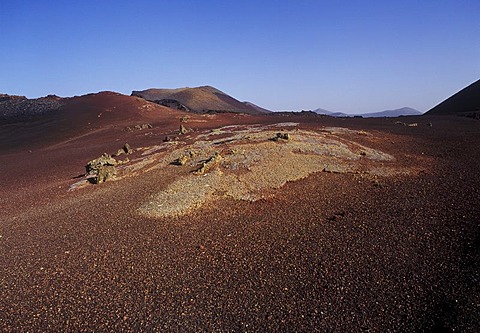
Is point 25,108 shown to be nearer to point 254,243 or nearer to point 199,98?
point 199,98

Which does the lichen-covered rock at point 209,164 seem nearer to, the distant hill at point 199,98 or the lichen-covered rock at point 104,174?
the lichen-covered rock at point 104,174

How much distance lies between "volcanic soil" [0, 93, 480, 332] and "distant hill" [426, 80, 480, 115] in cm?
4918

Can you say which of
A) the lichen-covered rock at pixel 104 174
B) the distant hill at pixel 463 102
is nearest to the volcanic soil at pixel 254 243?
the lichen-covered rock at pixel 104 174

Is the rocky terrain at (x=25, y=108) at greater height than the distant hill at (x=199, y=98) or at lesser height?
lesser

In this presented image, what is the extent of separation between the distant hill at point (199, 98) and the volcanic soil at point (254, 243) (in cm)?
7147

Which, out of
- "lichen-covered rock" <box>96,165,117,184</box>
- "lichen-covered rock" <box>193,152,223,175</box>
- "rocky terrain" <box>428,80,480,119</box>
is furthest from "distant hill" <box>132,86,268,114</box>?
"lichen-covered rock" <box>193,152,223,175</box>

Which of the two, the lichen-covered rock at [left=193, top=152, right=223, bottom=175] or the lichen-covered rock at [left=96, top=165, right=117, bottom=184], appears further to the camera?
the lichen-covered rock at [left=96, top=165, right=117, bottom=184]

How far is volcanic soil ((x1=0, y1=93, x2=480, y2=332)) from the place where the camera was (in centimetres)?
604

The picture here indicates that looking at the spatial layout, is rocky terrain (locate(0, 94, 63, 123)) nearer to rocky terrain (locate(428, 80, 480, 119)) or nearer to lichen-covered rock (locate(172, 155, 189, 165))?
lichen-covered rock (locate(172, 155, 189, 165))

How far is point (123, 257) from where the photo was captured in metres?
8.38

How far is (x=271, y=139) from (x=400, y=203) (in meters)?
9.36

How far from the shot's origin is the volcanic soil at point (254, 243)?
6039mm

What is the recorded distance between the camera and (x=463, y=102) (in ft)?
197

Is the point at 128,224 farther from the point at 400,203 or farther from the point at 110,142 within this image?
the point at 110,142
